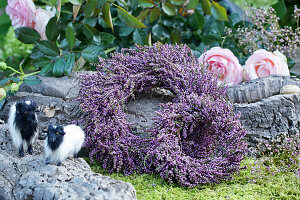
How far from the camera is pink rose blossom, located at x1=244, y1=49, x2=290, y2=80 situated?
2.33 m

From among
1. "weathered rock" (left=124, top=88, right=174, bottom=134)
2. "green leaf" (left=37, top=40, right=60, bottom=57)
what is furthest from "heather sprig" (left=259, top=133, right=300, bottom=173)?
"green leaf" (left=37, top=40, right=60, bottom=57)

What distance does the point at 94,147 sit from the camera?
190 cm

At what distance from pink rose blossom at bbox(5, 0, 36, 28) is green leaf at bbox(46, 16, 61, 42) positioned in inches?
8.5

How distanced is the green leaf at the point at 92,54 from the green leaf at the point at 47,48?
0.62 feet

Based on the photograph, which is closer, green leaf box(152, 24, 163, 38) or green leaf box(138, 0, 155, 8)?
green leaf box(138, 0, 155, 8)

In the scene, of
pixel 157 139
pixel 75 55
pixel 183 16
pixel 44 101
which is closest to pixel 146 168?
pixel 157 139

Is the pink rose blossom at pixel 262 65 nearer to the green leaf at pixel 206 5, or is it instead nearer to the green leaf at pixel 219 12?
the green leaf at pixel 219 12

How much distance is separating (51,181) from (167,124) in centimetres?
63

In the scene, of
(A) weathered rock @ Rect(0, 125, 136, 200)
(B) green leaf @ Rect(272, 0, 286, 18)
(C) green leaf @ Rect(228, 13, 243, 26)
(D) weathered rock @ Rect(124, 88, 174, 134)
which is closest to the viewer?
(A) weathered rock @ Rect(0, 125, 136, 200)

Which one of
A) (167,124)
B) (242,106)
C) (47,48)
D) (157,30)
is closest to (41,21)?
(47,48)

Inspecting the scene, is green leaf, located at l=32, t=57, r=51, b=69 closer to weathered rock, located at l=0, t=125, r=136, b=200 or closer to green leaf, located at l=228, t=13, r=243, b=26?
weathered rock, located at l=0, t=125, r=136, b=200

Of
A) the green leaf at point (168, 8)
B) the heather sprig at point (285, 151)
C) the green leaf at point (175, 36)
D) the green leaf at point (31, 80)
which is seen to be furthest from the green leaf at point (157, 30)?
the heather sprig at point (285, 151)

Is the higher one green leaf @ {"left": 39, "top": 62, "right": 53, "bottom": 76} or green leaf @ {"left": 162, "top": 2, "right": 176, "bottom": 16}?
green leaf @ {"left": 162, "top": 2, "right": 176, "bottom": 16}

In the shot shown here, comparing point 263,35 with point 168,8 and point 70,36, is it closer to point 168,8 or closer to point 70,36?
point 168,8
